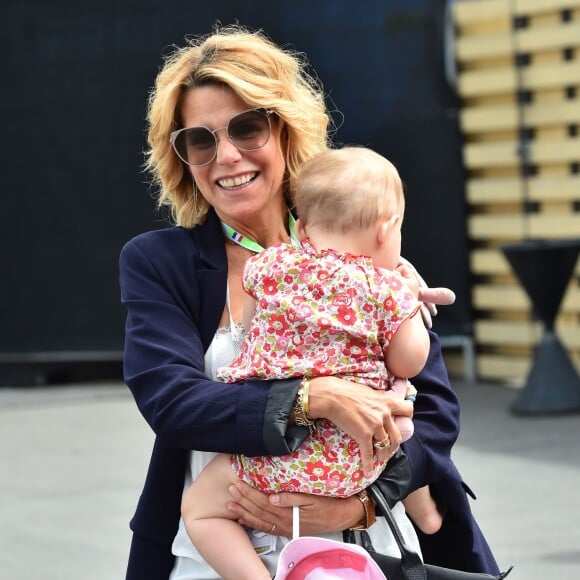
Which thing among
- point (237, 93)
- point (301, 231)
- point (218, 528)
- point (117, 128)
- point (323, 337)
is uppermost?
point (237, 93)

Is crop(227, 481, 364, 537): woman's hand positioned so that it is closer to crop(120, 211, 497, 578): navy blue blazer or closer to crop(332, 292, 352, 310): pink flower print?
crop(120, 211, 497, 578): navy blue blazer

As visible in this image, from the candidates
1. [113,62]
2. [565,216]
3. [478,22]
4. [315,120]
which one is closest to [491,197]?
[565,216]

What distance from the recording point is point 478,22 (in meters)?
10.1

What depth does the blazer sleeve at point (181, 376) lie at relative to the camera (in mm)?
2609

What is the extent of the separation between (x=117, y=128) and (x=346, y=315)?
291 inches

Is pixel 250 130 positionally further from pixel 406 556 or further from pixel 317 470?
pixel 406 556

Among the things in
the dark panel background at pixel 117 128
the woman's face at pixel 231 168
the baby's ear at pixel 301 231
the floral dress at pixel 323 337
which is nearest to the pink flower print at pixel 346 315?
the floral dress at pixel 323 337

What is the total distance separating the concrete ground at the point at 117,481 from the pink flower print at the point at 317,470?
307 centimetres

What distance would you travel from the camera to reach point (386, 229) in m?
2.70

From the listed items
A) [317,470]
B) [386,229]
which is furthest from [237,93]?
[317,470]

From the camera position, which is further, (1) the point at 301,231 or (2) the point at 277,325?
(1) the point at 301,231

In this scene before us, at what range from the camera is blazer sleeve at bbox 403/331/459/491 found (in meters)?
2.79

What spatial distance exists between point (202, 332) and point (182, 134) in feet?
1.40

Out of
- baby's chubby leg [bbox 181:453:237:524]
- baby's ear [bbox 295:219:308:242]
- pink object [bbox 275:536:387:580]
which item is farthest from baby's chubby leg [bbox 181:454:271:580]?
baby's ear [bbox 295:219:308:242]
